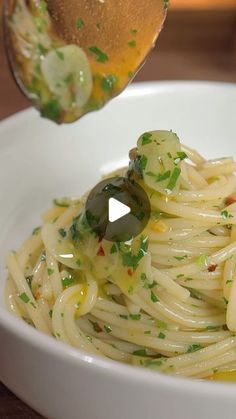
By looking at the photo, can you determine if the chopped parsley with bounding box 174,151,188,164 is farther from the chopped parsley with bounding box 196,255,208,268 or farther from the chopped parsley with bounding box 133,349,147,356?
the chopped parsley with bounding box 133,349,147,356

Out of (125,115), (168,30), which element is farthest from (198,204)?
(168,30)

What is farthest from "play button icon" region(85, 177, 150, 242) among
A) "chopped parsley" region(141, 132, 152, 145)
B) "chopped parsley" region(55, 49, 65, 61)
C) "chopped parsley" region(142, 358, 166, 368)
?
"chopped parsley" region(55, 49, 65, 61)

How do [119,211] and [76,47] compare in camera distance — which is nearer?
[76,47]

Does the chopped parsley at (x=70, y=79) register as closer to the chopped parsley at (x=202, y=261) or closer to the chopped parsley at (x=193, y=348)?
the chopped parsley at (x=202, y=261)

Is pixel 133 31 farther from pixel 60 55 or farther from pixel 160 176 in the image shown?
pixel 160 176

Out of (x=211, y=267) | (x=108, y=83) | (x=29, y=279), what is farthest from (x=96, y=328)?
(x=108, y=83)

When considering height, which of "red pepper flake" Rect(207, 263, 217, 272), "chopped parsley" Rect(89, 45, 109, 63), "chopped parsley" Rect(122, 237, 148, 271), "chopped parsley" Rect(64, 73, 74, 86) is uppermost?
"chopped parsley" Rect(64, 73, 74, 86)

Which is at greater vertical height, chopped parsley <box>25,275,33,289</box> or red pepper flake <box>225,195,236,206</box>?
red pepper flake <box>225,195,236,206</box>
